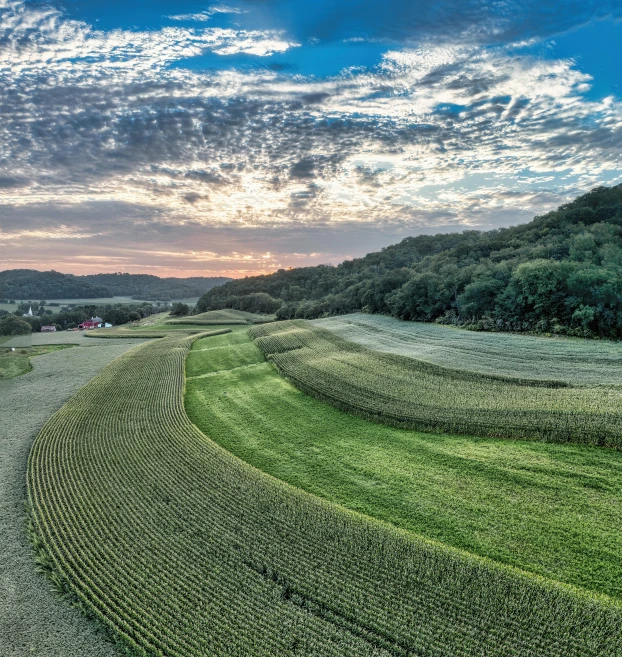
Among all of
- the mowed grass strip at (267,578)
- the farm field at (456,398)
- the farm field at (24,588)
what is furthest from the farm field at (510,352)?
the farm field at (24,588)

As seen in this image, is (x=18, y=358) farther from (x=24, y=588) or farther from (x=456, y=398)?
(x=456, y=398)

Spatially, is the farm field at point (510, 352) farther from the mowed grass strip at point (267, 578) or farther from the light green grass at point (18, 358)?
the light green grass at point (18, 358)

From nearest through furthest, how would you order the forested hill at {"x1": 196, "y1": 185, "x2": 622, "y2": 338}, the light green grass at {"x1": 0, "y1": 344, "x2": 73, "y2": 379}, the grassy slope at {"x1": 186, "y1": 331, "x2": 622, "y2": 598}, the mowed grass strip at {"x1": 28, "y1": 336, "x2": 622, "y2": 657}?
the mowed grass strip at {"x1": 28, "y1": 336, "x2": 622, "y2": 657}, the grassy slope at {"x1": 186, "y1": 331, "x2": 622, "y2": 598}, the forested hill at {"x1": 196, "y1": 185, "x2": 622, "y2": 338}, the light green grass at {"x1": 0, "y1": 344, "x2": 73, "y2": 379}

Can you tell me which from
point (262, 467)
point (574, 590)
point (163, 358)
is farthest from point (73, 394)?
point (574, 590)

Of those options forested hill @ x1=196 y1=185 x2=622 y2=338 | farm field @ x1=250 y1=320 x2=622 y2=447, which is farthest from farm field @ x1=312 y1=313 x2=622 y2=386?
forested hill @ x1=196 y1=185 x2=622 y2=338

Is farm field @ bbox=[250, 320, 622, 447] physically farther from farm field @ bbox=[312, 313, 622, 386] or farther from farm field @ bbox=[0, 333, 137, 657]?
farm field @ bbox=[0, 333, 137, 657]

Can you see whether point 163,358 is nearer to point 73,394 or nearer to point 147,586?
point 73,394
